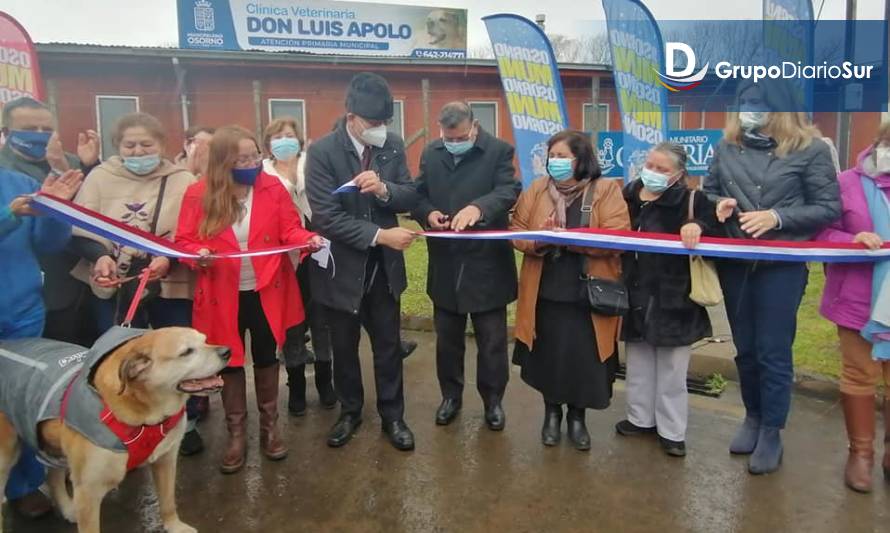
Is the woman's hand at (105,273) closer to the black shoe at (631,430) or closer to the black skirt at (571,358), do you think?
the black skirt at (571,358)

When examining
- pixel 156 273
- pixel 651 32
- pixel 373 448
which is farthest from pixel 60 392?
pixel 651 32

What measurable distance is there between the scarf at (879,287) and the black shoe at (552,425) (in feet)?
6.08

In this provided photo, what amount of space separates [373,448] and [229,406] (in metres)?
0.97

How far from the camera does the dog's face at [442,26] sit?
2480 cm

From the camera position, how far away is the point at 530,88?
1002cm

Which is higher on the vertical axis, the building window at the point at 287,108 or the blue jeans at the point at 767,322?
the building window at the point at 287,108

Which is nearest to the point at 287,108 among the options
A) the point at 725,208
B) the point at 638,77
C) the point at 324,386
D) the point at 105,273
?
the point at 638,77

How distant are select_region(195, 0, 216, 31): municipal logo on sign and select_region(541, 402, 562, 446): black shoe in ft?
67.4

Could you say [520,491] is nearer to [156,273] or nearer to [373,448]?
[373,448]

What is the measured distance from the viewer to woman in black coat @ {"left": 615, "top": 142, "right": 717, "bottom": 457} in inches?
156

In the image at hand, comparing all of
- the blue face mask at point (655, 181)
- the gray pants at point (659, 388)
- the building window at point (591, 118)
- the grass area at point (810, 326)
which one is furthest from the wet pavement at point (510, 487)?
the building window at point (591, 118)

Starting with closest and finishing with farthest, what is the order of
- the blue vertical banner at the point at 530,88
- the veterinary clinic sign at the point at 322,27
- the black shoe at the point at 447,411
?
the black shoe at the point at 447,411, the blue vertical banner at the point at 530,88, the veterinary clinic sign at the point at 322,27

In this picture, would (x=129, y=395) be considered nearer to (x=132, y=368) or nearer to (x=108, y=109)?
(x=132, y=368)

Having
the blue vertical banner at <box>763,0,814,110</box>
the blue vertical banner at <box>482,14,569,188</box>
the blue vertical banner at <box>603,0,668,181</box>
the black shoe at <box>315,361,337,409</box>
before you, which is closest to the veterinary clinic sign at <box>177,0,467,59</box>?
the blue vertical banner at <box>482,14,569,188</box>
